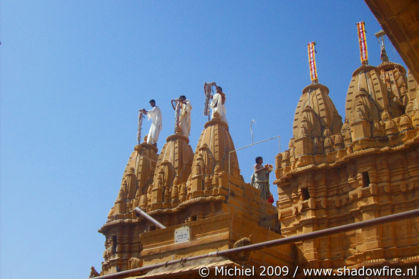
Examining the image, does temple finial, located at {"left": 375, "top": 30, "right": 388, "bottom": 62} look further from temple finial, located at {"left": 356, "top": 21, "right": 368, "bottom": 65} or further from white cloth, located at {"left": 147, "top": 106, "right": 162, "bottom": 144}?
white cloth, located at {"left": 147, "top": 106, "right": 162, "bottom": 144}

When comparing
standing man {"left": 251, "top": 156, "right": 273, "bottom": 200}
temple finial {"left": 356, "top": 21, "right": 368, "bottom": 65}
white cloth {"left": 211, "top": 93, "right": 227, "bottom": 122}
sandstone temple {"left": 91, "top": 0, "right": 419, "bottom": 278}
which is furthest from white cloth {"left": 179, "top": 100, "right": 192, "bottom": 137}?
temple finial {"left": 356, "top": 21, "right": 368, "bottom": 65}

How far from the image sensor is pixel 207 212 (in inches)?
913

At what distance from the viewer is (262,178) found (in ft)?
84.1

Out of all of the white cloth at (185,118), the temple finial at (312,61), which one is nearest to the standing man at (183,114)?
the white cloth at (185,118)

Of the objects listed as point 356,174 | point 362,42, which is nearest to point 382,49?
point 362,42

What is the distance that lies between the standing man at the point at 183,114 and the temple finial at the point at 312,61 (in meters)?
9.41

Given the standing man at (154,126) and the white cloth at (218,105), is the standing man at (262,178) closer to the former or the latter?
the white cloth at (218,105)

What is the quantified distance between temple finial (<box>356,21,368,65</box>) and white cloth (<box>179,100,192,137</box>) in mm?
12085

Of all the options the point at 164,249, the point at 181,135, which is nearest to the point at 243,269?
the point at 164,249

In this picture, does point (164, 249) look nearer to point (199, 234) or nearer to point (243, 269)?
point (199, 234)

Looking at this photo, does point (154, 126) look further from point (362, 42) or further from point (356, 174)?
point (356, 174)

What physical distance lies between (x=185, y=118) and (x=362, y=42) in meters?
12.4

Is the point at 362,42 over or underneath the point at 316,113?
over

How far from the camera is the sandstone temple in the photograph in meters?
16.2
